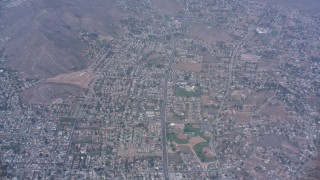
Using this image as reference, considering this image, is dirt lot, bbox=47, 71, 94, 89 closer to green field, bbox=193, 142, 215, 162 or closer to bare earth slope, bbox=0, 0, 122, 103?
bare earth slope, bbox=0, 0, 122, 103

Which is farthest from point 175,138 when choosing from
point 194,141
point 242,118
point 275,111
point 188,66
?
point 188,66

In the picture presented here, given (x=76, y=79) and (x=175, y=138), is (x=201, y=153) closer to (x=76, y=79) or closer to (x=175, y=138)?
(x=175, y=138)

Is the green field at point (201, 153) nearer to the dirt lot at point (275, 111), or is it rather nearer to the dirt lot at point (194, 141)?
the dirt lot at point (194, 141)

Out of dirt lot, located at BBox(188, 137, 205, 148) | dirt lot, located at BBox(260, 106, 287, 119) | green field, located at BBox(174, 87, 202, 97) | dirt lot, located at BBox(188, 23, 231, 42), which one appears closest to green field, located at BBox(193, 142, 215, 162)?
dirt lot, located at BBox(188, 137, 205, 148)

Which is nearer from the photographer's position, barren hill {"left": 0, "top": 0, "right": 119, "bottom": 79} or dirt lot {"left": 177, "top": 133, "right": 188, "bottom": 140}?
dirt lot {"left": 177, "top": 133, "right": 188, "bottom": 140}

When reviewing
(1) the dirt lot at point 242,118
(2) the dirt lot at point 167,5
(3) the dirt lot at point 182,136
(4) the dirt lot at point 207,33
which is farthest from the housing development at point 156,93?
(2) the dirt lot at point 167,5
